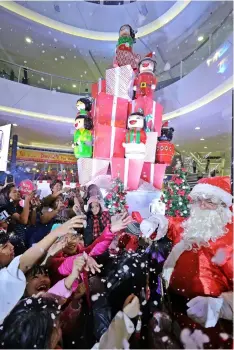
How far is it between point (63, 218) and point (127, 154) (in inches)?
76.2

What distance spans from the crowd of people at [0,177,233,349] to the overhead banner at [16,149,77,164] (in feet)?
15.7

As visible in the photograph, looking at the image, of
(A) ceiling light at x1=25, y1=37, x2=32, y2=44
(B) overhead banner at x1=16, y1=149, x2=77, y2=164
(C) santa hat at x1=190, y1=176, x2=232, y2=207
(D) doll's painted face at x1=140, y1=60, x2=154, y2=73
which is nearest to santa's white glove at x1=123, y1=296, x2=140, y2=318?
(C) santa hat at x1=190, y1=176, x2=232, y2=207

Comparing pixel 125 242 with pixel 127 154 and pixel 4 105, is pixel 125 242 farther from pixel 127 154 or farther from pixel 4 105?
pixel 4 105

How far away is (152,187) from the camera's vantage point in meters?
4.38

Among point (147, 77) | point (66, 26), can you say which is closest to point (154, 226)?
point (147, 77)

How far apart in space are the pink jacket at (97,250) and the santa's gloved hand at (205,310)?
569 mm

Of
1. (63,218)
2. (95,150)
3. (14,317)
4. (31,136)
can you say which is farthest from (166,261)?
(31,136)

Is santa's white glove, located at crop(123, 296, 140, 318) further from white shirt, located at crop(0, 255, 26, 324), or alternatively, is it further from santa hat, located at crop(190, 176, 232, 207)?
santa hat, located at crop(190, 176, 232, 207)

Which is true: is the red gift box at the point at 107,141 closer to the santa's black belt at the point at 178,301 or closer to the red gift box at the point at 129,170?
→ the red gift box at the point at 129,170

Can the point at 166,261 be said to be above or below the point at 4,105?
below

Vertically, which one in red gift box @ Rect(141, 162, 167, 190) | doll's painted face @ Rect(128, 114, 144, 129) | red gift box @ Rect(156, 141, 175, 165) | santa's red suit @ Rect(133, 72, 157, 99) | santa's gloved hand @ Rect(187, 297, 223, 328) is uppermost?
santa's red suit @ Rect(133, 72, 157, 99)

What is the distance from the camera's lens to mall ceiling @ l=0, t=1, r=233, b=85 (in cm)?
497

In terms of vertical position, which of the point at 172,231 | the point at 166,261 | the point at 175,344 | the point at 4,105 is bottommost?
the point at 175,344

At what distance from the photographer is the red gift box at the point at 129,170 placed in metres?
4.24
